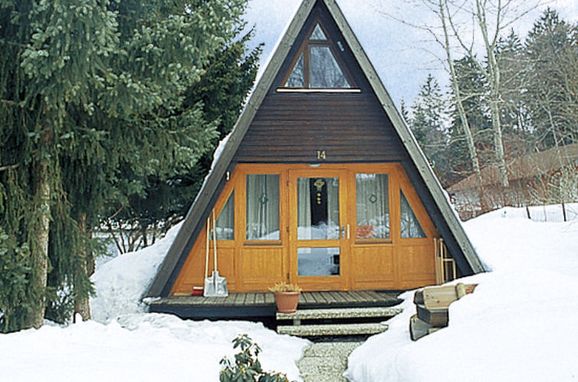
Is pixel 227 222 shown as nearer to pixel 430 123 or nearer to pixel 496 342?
pixel 496 342

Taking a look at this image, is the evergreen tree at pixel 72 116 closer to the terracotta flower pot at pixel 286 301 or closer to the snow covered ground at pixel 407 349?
the snow covered ground at pixel 407 349

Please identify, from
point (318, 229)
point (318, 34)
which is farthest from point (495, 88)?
point (318, 229)

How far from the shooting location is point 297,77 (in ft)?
24.3

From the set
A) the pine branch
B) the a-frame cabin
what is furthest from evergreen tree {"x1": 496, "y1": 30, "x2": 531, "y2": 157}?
the pine branch

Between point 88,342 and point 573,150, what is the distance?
681 inches

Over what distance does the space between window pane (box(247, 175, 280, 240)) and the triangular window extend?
1508mm

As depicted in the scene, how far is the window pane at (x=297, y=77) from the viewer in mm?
7371

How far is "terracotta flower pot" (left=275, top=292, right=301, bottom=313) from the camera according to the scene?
632 cm

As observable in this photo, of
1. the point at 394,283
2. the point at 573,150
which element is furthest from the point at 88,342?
the point at 573,150

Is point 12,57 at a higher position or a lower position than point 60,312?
higher

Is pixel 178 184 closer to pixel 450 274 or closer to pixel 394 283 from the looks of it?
pixel 394 283

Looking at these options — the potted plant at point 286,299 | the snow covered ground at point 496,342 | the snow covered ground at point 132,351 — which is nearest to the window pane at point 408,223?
the potted plant at point 286,299

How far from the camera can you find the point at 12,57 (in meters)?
4.69

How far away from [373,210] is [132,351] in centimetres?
486
